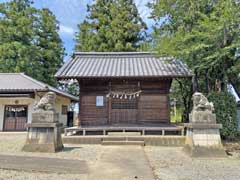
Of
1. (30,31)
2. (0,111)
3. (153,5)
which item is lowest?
(0,111)

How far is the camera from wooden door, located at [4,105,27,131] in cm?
1800

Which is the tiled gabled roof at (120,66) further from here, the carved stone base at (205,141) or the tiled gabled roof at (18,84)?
the tiled gabled roof at (18,84)

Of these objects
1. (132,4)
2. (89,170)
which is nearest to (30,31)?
(132,4)

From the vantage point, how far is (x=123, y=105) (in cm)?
1250

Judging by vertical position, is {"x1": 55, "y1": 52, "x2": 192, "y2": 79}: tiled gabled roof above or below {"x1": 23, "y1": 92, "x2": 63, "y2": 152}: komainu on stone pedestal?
above

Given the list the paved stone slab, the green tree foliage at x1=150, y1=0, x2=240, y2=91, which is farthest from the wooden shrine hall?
the paved stone slab

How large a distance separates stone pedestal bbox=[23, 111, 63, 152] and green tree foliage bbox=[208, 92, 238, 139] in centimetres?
723

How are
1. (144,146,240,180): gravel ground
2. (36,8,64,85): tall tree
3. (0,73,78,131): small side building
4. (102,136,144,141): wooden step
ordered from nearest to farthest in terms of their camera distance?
(144,146,240,180): gravel ground < (102,136,144,141): wooden step < (0,73,78,131): small side building < (36,8,64,85): tall tree

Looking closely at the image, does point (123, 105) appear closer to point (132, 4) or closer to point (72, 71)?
point (72, 71)

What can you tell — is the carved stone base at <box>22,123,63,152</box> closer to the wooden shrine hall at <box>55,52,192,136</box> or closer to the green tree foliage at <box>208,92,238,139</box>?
the wooden shrine hall at <box>55,52,192,136</box>

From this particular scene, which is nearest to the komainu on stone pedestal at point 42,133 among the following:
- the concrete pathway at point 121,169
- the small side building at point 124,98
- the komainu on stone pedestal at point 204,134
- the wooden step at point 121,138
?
the concrete pathway at point 121,169

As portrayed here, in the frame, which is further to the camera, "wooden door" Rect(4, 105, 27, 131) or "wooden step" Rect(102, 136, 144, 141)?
"wooden door" Rect(4, 105, 27, 131)

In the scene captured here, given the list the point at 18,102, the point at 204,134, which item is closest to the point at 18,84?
the point at 18,102

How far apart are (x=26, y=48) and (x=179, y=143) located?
18.7 m
